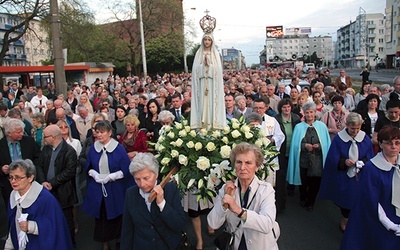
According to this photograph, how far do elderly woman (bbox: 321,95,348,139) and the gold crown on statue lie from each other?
3311 millimetres

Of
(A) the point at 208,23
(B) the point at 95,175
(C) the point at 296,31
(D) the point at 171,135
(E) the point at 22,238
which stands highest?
(C) the point at 296,31

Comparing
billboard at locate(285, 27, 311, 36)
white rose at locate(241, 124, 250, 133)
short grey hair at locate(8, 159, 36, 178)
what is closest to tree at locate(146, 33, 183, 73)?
white rose at locate(241, 124, 250, 133)

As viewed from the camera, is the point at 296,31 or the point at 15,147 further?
the point at 296,31

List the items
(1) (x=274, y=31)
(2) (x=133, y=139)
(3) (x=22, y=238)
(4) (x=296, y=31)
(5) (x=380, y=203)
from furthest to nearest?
(4) (x=296, y=31)
(1) (x=274, y=31)
(2) (x=133, y=139)
(3) (x=22, y=238)
(5) (x=380, y=203)

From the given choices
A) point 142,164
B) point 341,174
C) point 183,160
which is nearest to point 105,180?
point 183,160

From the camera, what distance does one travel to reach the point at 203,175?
4.38m

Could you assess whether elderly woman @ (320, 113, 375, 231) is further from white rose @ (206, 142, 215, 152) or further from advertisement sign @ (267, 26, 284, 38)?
advertisement sign @ (267, 26, 284, 38)

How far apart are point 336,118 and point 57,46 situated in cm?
904

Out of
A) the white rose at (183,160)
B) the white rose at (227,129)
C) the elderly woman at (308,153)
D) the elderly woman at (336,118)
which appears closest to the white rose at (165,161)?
the white rose at (183,160)

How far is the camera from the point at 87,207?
199 inches

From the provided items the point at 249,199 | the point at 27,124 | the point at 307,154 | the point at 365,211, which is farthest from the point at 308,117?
the point at 27,124

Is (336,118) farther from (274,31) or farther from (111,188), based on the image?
(274,31)

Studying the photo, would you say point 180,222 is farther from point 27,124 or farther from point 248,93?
point 248,93

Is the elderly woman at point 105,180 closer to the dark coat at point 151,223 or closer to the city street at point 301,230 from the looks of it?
the city street at point 301,230
